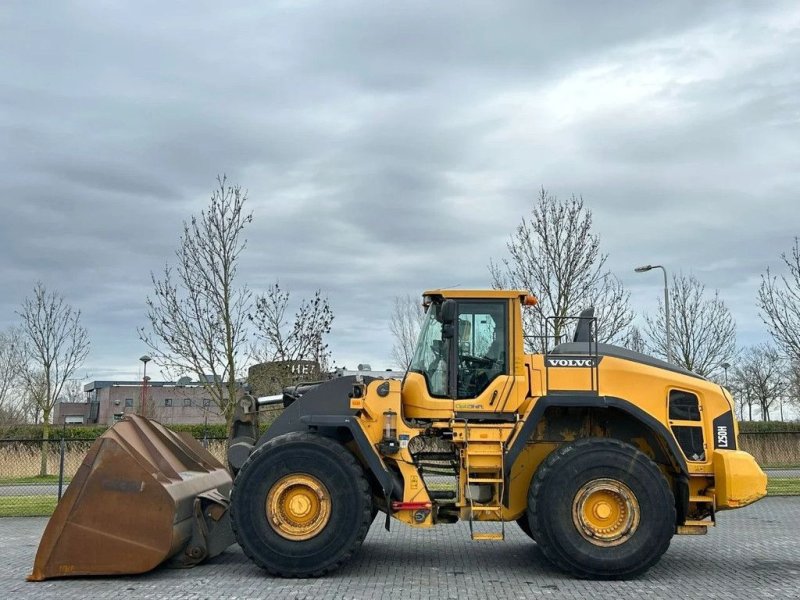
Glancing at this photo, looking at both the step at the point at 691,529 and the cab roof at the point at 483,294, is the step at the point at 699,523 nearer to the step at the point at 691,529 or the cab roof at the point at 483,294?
the step at the point at 691,529

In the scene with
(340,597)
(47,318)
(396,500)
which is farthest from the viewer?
(47,318)

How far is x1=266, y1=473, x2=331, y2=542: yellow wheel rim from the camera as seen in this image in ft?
29.0

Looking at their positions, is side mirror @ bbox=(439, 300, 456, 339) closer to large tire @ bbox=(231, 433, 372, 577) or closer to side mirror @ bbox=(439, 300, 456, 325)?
side mirror @ bbox=(439, 300, 456, 325)

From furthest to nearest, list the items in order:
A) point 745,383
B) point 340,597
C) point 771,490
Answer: point 745,383 < point 771,490 < point 340,597

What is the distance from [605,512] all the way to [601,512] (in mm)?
45

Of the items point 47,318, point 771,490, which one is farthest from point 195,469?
point 47,318

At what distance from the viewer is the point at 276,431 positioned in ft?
31.1

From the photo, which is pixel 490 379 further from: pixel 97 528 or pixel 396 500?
pixel 97 528

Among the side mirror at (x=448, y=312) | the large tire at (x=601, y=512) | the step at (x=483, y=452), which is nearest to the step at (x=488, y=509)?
the large tire at (x=601, y=512)

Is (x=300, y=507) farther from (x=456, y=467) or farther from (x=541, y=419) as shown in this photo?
(x=541, y=419)

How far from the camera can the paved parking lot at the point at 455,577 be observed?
796 centimetres

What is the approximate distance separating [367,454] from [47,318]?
21.5 meters

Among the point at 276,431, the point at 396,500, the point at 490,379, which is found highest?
the point at 490,379

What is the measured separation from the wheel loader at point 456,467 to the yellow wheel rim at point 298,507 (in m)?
0.02
